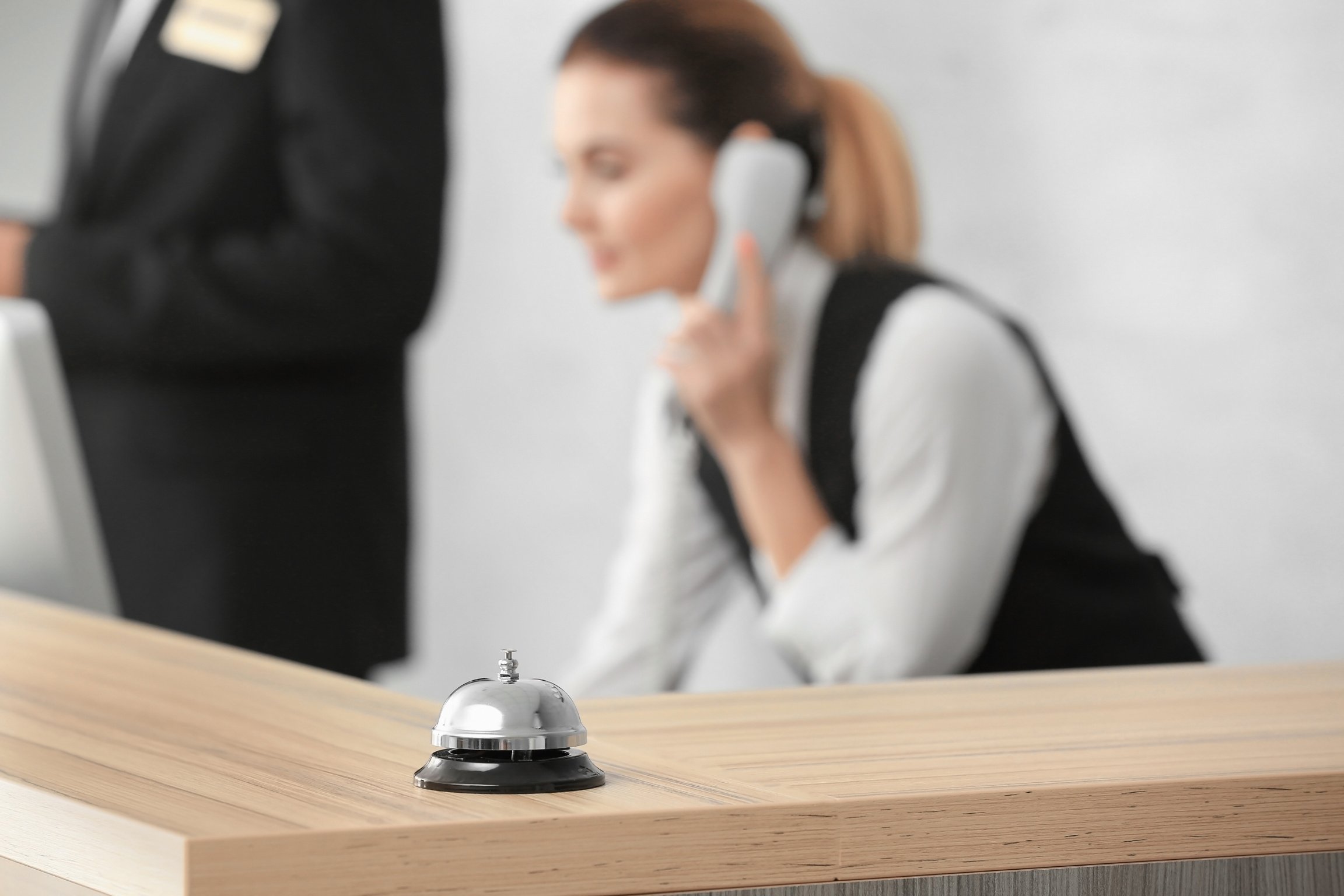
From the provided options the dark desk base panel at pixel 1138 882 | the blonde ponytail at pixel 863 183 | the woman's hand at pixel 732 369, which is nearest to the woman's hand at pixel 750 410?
the woman's hand at pixel 732 369

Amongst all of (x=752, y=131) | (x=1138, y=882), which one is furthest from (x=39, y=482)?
(x=752, y=131)

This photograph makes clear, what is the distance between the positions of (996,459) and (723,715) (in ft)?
3.34

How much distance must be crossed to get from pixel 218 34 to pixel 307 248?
10.4 inches

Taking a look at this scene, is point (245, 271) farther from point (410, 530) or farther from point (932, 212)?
point (932, 212)

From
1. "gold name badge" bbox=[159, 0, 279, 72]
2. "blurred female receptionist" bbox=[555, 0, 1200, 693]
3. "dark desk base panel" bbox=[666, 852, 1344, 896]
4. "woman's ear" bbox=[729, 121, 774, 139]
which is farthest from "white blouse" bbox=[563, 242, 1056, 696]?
"dark desk base panel" bbox=[666, 852, 1344, 896]

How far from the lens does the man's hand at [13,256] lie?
5.91 ft

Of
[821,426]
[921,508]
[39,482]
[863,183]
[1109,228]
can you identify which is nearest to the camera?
[39,482]

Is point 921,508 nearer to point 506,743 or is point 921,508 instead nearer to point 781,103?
point 781,103

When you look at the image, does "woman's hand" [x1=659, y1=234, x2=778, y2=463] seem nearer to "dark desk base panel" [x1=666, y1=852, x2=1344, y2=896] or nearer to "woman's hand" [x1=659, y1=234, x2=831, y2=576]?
"woman's hand" [x1=659, y1=234, x2=831, y2=576]

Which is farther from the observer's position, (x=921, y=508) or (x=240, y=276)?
(x=240, y=276)

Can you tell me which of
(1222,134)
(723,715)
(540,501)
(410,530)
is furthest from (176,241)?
(1222,134)

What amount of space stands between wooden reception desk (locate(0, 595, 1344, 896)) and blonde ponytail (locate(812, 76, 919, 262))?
1229 millimetres

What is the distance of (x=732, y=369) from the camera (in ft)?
6.08

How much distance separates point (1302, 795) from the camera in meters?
0.52
